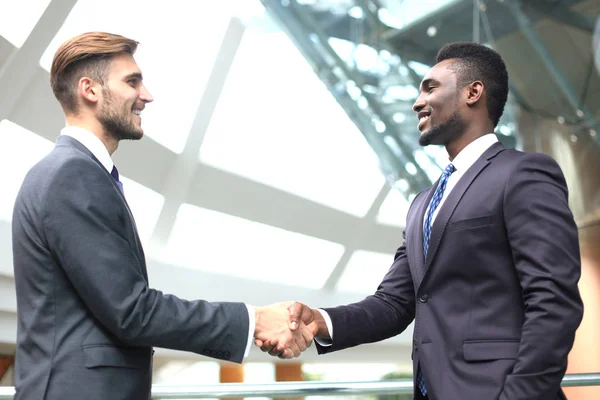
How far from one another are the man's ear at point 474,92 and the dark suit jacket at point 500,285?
153mm

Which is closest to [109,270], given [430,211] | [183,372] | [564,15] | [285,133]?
[430,211]

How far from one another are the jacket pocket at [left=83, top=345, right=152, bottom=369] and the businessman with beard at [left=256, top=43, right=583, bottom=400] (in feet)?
1.75

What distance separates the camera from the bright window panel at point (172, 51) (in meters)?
10.6

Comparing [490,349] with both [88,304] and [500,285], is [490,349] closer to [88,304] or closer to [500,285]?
[500,285]

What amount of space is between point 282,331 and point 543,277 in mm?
876

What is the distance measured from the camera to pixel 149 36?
1086cm

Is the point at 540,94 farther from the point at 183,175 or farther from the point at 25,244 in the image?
the point at 25,244

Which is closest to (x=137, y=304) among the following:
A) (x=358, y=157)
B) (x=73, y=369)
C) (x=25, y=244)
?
(x=73, y=369)

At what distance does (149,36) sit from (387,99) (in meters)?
4.41

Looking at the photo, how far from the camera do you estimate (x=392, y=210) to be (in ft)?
43.3

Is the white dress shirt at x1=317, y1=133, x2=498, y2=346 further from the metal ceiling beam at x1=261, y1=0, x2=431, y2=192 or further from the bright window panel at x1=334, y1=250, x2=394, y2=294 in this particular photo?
the bright window panel at x1=334, y1=250, x2=394, y2=294

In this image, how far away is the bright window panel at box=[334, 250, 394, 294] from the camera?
12.7 meters

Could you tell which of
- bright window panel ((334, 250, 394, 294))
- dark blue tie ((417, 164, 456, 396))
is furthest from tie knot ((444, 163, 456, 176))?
bright window panel ((334, 250, 394, 294))

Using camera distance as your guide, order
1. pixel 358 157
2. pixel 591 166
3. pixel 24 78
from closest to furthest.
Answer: pixel 591 166
pixel 24 78
pixel 358 157
